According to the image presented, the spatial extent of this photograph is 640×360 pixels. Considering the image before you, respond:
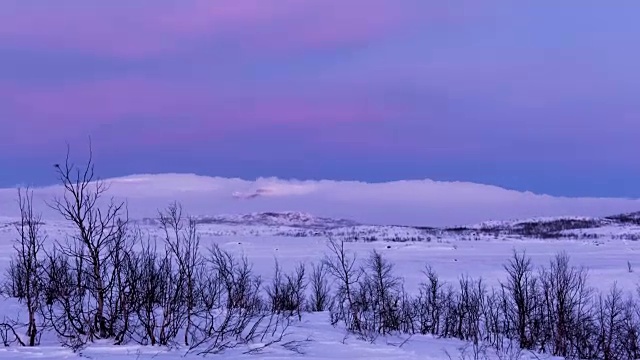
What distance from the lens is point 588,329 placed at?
30.2 m

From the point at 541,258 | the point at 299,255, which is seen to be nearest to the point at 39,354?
the point at 299,255

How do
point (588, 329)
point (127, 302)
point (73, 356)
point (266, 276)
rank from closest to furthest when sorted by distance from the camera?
1. point (73, 356)
2. point (127, 302)
3. point (588, 329)
4. point (266, 276)

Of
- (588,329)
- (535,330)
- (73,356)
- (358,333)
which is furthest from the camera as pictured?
(535,330)

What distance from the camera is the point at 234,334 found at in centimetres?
1298

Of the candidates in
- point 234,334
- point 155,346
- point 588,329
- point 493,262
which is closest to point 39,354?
point 155,346

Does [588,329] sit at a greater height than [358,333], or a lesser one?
lesser

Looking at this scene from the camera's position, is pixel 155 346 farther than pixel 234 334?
No

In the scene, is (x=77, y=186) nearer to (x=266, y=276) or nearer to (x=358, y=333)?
(x=358, y=333)

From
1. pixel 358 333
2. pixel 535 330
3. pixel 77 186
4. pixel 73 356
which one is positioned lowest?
pixel 535 330

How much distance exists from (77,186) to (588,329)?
2655cm

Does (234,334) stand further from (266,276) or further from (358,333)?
(266,276)

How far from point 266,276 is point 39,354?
162 ft

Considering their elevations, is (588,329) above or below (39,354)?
below

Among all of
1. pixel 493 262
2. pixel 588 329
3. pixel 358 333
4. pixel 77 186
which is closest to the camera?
pixel 77 186
